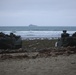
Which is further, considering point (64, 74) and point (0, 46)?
point (0, 46)

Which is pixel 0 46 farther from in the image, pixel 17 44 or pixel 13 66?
pixel 13 66

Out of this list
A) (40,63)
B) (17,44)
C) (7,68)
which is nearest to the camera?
(7,68)

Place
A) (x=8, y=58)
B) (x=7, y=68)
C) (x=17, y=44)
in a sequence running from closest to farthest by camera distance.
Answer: (x=7, y=68)
(x=8, y=58)
(x=17, y=44)

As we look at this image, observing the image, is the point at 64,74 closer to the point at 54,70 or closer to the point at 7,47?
the point at 54,70

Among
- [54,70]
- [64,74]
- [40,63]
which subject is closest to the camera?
[64,74]

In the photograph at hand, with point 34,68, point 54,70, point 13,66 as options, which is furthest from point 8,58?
point 54,70

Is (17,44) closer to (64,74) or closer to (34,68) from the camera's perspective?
(34,68)

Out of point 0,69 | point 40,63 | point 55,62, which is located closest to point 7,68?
point 0,69

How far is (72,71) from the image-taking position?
7.16 meters

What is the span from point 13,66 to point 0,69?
23.9 inches

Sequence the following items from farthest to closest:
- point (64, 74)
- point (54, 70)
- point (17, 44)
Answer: point (17, 44) < point (54, 70) < point (64, 74)

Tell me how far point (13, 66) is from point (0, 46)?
250 inches

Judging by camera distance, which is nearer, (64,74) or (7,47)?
(64,74)

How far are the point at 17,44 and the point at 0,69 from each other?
813 cm
